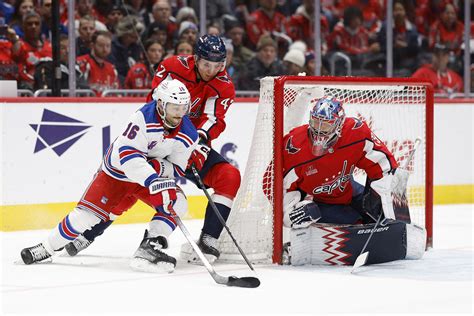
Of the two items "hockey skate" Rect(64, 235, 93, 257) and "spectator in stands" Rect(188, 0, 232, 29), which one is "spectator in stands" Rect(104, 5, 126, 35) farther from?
"hockey skate" Rect(64, 235, 93, 257)

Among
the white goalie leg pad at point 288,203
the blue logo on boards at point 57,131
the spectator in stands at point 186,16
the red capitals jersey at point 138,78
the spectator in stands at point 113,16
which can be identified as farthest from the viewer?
the spectator in stands at point 186,16

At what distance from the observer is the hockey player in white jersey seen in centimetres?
466

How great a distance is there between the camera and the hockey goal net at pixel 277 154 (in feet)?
16.4

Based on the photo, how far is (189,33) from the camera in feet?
25.6

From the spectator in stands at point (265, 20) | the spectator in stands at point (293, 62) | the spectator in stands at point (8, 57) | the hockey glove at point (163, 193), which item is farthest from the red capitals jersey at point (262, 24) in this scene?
the hockey glove at point (163, 193)

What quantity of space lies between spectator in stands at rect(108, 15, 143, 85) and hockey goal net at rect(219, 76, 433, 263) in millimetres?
2040

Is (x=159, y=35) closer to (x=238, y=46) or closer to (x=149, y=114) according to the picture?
(x=238, y=46)

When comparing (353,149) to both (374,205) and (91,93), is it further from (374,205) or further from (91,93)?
(91,93)

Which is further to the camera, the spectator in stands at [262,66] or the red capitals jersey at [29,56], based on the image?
the spectator in stands at [262,66]

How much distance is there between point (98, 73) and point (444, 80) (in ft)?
11.2

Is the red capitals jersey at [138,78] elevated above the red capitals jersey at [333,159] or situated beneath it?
elevated above

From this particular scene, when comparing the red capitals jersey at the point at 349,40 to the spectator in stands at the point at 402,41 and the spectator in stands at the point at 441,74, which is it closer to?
the spectator in stands at the point at 402,41

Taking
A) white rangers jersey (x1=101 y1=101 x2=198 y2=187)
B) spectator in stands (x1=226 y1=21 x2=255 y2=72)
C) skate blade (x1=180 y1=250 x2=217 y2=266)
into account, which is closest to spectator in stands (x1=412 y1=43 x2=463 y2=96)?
spectator in stands (x1=226 y1=21 x2=255 y2=72)

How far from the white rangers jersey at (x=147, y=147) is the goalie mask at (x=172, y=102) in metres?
0.04
